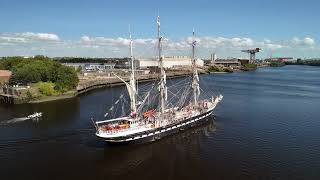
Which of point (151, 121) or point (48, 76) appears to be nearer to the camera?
point (151, 121)

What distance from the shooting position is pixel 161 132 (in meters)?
45.8

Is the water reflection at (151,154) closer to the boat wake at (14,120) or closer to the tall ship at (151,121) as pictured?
the tall ship at (151,121)

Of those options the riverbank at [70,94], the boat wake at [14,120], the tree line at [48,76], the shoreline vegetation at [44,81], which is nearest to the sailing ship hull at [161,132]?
the boat wake at [14,120]

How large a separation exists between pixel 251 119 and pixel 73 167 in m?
30.0

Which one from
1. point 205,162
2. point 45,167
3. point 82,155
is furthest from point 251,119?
point 45,167

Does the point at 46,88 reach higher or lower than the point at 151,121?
higher

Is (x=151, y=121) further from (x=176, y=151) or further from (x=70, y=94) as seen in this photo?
(x=70, y=94)

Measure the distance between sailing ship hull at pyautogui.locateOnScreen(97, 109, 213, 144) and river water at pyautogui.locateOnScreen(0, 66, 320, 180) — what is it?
797mm

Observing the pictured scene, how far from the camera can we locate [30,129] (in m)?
49.8

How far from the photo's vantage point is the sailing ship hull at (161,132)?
4225cm

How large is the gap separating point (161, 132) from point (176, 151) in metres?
5.04

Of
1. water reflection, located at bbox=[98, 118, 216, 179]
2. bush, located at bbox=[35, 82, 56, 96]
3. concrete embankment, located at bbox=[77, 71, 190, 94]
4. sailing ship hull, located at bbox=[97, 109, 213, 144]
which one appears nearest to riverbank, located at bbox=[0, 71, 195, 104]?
concrete embankment, located at bbox=[77, 71, 190, 94]

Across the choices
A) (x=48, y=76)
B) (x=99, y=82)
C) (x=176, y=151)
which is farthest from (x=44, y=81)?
(x=176, y=151)

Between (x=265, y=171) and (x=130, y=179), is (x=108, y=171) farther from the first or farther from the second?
(x=265, y=171)
